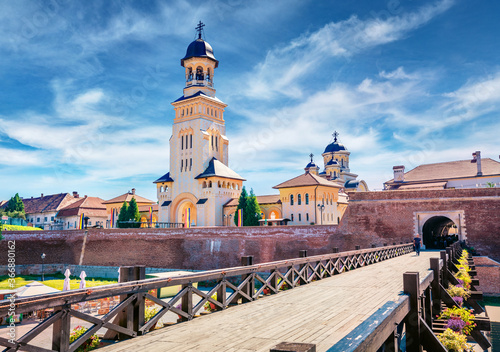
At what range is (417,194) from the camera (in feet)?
108

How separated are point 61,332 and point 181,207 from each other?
50.1m

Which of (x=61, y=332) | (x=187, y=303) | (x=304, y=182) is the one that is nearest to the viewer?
(x=61, y=332)

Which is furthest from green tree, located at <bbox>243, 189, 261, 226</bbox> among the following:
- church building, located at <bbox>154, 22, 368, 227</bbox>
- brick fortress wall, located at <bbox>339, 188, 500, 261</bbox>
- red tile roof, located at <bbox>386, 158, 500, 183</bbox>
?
red tile roof, located at <bbox>386, 158, 500, 183</bbox>

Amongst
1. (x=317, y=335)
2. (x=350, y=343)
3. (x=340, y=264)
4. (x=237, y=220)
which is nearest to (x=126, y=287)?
(x=317, y=335)

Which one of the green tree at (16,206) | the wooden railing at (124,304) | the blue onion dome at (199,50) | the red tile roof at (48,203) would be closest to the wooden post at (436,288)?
the wooden railing at (124,304)

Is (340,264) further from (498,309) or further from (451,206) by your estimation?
(451,206)

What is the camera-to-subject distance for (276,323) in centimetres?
655

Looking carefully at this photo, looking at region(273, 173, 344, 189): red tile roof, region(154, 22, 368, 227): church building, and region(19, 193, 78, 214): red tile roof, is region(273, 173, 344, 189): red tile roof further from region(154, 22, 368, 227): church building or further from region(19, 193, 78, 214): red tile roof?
region(19, 193, 78, 214): red tile roof

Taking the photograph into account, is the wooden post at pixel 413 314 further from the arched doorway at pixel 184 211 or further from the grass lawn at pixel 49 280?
the arched doorway at pixel 184 211

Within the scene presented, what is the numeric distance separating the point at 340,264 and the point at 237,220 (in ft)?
111

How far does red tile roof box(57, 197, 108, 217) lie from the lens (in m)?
70.1

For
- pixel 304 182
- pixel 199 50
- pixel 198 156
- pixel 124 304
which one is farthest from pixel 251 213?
pixel 124 304

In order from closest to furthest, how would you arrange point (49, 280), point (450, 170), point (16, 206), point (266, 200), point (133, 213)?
point (49, 280) → point (450, 170) → point (266, 200) → point (133, 213) → point (16, 206)

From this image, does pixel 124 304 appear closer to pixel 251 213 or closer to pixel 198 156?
pixel 251 213
